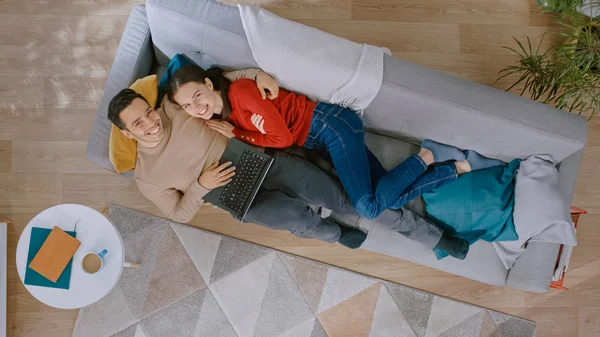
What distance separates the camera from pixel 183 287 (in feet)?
8.41

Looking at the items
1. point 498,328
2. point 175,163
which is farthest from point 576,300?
point 175,163

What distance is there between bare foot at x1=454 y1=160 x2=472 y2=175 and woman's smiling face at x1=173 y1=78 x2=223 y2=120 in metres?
1.15

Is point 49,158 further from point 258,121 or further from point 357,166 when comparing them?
point 357,166

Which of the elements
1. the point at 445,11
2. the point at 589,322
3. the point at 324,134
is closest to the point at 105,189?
the point at 324,134

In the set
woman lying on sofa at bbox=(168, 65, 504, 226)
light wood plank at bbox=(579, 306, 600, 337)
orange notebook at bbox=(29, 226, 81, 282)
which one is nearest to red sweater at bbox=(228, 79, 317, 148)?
woman lying on sofa at bbox=(168, 65, 504, 226)

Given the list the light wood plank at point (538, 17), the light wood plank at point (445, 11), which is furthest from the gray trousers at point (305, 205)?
the light wood plank at point (538, 17)

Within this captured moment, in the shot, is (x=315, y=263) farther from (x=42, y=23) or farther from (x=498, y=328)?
(x=42, y=23)

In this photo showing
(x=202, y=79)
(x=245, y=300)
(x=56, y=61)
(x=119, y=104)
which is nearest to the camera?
(x=119, y=104)

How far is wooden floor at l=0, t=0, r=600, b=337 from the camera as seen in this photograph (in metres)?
2.59

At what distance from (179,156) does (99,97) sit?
0.90m

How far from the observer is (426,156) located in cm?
222

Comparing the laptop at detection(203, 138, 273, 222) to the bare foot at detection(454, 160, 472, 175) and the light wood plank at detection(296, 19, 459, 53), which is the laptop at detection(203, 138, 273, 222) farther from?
the light wood plank at detection(296, 19, 459, 53)

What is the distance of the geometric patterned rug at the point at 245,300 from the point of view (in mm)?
2549

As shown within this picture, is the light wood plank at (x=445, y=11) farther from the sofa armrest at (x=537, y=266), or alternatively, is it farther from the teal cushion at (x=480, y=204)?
the sofa armrest at (x=537, y=266)
